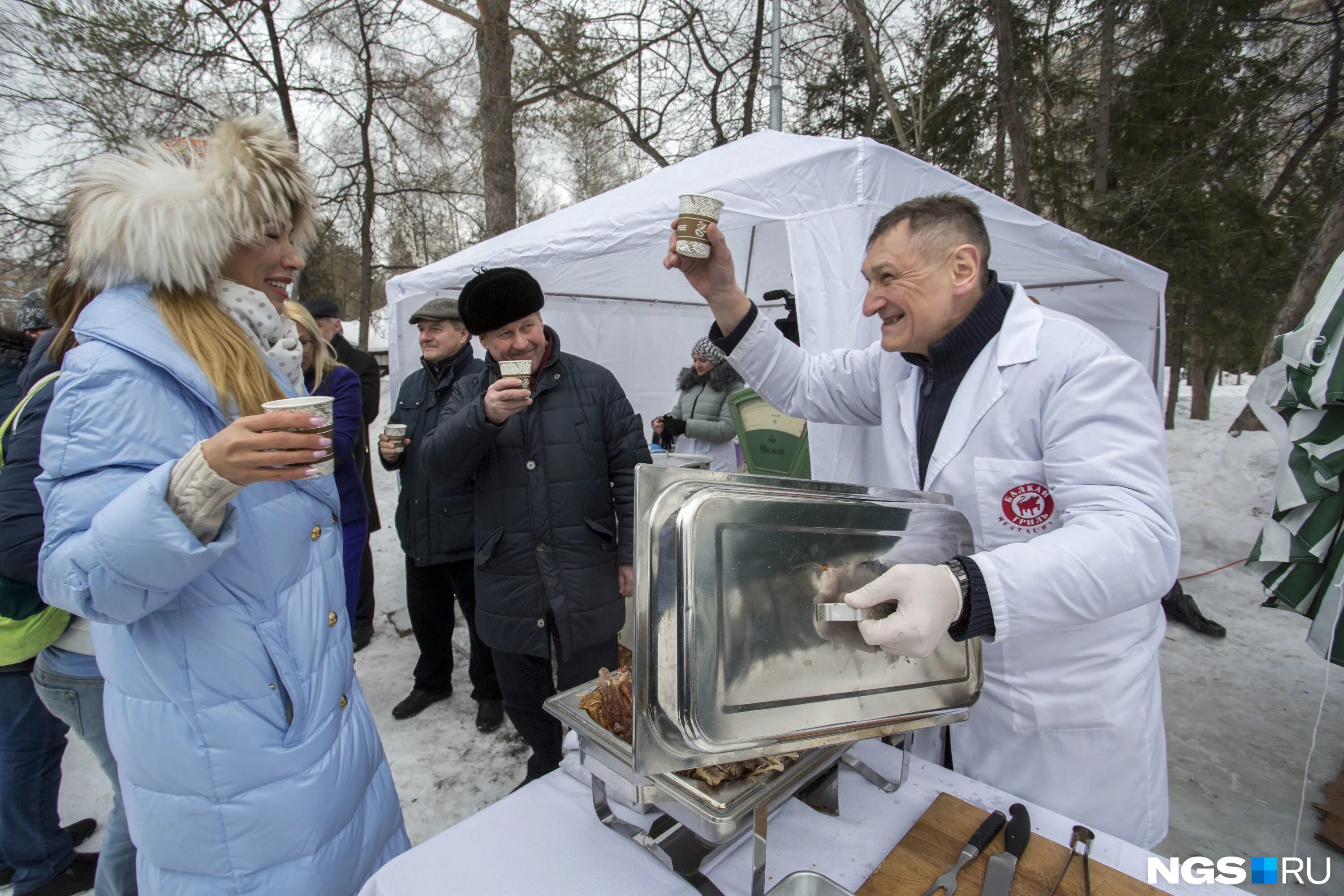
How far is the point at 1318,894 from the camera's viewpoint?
237cm

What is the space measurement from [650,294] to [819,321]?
168 inches

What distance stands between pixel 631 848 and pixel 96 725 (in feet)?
6.02

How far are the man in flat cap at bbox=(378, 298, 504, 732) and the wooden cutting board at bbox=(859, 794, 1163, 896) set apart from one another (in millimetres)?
2565

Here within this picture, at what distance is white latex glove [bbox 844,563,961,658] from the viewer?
924 millimetres

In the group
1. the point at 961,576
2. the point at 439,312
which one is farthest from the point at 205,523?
the point at 439,312

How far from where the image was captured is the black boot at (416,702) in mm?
3512

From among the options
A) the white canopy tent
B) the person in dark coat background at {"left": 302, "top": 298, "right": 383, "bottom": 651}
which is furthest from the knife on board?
the person in dark coat background at {"left": 302, "top": 298, "right": 383, "bottom": 651}

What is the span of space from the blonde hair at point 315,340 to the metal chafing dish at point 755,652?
5.71 ft

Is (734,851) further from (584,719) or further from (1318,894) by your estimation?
(1318,894)

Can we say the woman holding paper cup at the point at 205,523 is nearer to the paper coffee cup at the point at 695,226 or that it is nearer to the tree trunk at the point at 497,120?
the paper coffee cup at the point at 695,226

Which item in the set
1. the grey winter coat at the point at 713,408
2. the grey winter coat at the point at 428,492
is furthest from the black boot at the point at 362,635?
the grey winter coat at the point at 713,408

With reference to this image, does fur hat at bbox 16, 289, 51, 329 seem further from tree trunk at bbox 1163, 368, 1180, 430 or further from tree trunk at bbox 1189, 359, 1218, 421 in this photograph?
tree trunk at bbox 1189, 359, 1218, 421

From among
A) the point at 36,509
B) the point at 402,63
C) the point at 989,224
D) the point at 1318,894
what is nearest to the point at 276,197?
the point at 36,509

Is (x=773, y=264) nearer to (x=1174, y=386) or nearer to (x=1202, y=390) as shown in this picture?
(x=1174, y=386)
